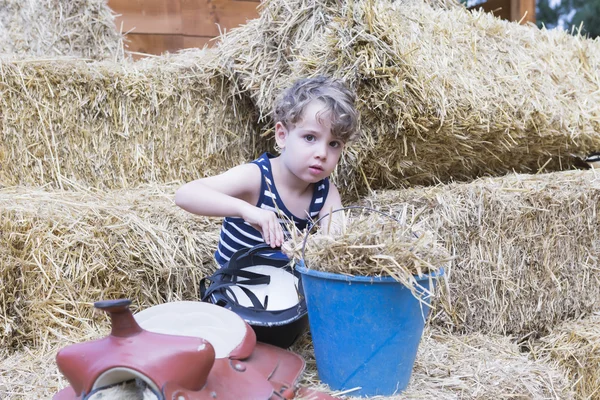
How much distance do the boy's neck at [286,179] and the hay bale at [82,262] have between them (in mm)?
355

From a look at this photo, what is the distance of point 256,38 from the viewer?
8.00 feet

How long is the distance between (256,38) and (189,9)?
174cm

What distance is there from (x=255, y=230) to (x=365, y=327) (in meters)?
0.58

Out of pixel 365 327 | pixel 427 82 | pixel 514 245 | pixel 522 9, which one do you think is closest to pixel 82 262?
pixel 365 327

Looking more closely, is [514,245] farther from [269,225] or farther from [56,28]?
[56,28]

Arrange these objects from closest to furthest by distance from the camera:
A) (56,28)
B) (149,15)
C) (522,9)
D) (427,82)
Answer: (427,82) → (56,28) → (149,15) → (522,9)

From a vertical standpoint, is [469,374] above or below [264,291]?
below

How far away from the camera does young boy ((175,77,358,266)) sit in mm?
1650

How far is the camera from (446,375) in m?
1.59

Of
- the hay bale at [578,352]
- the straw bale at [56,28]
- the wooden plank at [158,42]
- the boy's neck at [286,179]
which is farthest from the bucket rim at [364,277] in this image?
the wooden plank at [158,42]

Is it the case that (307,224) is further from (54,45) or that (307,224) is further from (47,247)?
(54,45)

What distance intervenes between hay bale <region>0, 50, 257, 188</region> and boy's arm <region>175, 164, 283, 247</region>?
38.2 inches

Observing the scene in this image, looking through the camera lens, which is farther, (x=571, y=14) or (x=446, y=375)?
(x=571, y=14)


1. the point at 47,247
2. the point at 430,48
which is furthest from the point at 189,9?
the point at 47,247
